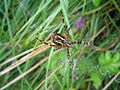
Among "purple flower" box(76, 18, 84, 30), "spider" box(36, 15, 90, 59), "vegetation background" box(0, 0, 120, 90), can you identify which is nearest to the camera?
"spider" box(36, 15, 90, 59)

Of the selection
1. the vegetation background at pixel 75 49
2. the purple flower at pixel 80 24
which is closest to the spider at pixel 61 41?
the vegetation background at pixel 75 49

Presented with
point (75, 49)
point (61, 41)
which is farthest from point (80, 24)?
point (61, 41)

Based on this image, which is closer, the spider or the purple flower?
the spider

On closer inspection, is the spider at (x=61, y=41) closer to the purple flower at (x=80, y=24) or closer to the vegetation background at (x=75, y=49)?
the vegetation background at (x=75, y=49)

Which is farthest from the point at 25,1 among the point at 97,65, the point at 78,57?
the point at 97,65

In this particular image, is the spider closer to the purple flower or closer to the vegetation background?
the vegetation background

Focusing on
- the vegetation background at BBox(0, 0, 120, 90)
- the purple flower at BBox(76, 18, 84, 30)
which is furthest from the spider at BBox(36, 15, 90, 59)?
the purple flower at BBox(76, 18, 84, 30)

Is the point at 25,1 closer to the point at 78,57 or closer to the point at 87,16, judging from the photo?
the point at 87,16

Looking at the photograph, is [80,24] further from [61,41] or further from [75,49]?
[61,41]
